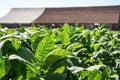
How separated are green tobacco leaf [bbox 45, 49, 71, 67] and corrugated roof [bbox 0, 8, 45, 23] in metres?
50.2

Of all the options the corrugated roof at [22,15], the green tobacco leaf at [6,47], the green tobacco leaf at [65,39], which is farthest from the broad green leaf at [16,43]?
the corrugated roof at [22,15]

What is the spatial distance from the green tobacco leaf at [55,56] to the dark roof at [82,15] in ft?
135

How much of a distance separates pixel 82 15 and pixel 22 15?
14904mm

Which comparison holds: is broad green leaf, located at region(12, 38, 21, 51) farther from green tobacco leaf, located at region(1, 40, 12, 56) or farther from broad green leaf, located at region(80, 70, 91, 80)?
broad green leaf, located at region(80, 70, 91, 80)

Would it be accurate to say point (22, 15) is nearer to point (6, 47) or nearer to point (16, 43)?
point (16, 43)

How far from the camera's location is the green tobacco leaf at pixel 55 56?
1729 mm

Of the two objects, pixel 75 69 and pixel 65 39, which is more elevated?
pixel 75 69

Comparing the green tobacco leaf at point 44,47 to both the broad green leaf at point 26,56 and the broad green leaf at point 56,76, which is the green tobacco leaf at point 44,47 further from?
the broad green leaf at point 56,76

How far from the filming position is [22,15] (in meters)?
57.1

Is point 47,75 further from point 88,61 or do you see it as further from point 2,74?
point 88,61

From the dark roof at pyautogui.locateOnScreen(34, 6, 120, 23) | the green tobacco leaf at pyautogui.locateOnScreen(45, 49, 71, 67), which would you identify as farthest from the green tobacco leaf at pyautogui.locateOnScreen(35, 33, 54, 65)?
the dark roof at pyautogui.locateOnScreen(34, 6, 120, 23)

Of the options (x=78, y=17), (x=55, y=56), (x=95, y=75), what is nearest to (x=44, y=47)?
(x=55, y=56)

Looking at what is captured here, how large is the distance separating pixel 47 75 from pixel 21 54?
20 centimetres

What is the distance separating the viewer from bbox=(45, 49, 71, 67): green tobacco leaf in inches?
68.1
